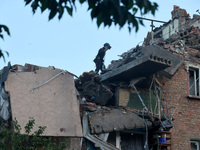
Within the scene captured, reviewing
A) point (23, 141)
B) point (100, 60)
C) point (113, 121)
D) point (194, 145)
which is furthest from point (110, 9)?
point (194, 145)

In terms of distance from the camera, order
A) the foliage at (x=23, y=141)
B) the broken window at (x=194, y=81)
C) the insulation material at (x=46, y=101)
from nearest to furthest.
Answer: the foliage at (x=23, y=141)
the insulation material at (x=46, y=101)
the broken window at (x=194, y=81)

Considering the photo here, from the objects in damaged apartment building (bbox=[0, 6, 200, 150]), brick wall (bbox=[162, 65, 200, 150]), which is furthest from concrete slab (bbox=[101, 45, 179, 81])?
brick wall (bbox=[162, 65, 200, 150])

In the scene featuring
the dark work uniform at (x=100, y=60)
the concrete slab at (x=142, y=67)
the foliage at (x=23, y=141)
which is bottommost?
the foliage at (x=23, y=141)

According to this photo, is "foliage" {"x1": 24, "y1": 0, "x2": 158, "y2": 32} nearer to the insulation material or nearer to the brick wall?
the insulation material

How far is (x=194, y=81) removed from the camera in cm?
1389

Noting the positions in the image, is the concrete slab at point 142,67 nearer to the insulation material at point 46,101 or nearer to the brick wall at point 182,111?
the brick wall at point 182,111

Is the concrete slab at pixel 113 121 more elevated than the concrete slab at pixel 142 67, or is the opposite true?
the concrete slab at pixel 142 67

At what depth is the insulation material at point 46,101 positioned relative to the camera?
962 centimetres

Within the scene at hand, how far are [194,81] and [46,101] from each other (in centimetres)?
639

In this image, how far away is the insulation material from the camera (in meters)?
9.62

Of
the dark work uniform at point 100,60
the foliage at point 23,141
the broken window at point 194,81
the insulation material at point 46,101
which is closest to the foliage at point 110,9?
the foliage at point 23,141

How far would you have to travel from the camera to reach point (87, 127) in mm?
10547

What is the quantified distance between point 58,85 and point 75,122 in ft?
3.96

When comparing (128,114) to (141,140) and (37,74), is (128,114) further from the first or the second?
(37,74)
